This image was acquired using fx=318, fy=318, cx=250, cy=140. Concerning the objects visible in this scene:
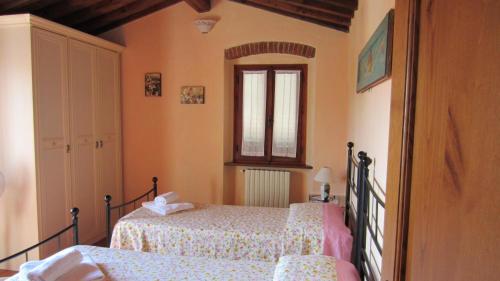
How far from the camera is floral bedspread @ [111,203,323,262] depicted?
235cm

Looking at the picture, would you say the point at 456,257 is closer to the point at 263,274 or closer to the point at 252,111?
the point at 263,274

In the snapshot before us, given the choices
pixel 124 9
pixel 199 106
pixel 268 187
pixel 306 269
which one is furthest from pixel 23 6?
pixel 306 269

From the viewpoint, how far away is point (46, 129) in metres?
2.98

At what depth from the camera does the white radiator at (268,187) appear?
3.90 meters

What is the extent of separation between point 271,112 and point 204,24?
4.36 feet

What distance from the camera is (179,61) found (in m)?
3.99

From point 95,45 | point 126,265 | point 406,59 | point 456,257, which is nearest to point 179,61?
point 95,45

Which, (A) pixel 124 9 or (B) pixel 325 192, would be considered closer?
(B) pixel 325 192

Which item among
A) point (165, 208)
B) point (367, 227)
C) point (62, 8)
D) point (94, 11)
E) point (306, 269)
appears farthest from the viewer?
point (94, 11)

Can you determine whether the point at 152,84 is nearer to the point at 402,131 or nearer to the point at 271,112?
the point at 271,112

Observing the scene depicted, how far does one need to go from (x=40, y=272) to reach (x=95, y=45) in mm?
2791

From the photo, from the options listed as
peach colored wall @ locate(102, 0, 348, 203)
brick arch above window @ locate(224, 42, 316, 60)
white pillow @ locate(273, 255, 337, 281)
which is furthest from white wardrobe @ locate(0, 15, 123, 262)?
white pillow @ locate(273, 255, 337, 281)

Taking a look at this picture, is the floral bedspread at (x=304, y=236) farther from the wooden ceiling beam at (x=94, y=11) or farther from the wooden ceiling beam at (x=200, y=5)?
the wooden ceiling beam at (x=94, y=11)

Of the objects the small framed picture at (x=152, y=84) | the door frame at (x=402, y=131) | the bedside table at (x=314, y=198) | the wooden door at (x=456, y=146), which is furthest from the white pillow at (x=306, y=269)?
the small framed picture at (x=152, y=84)
